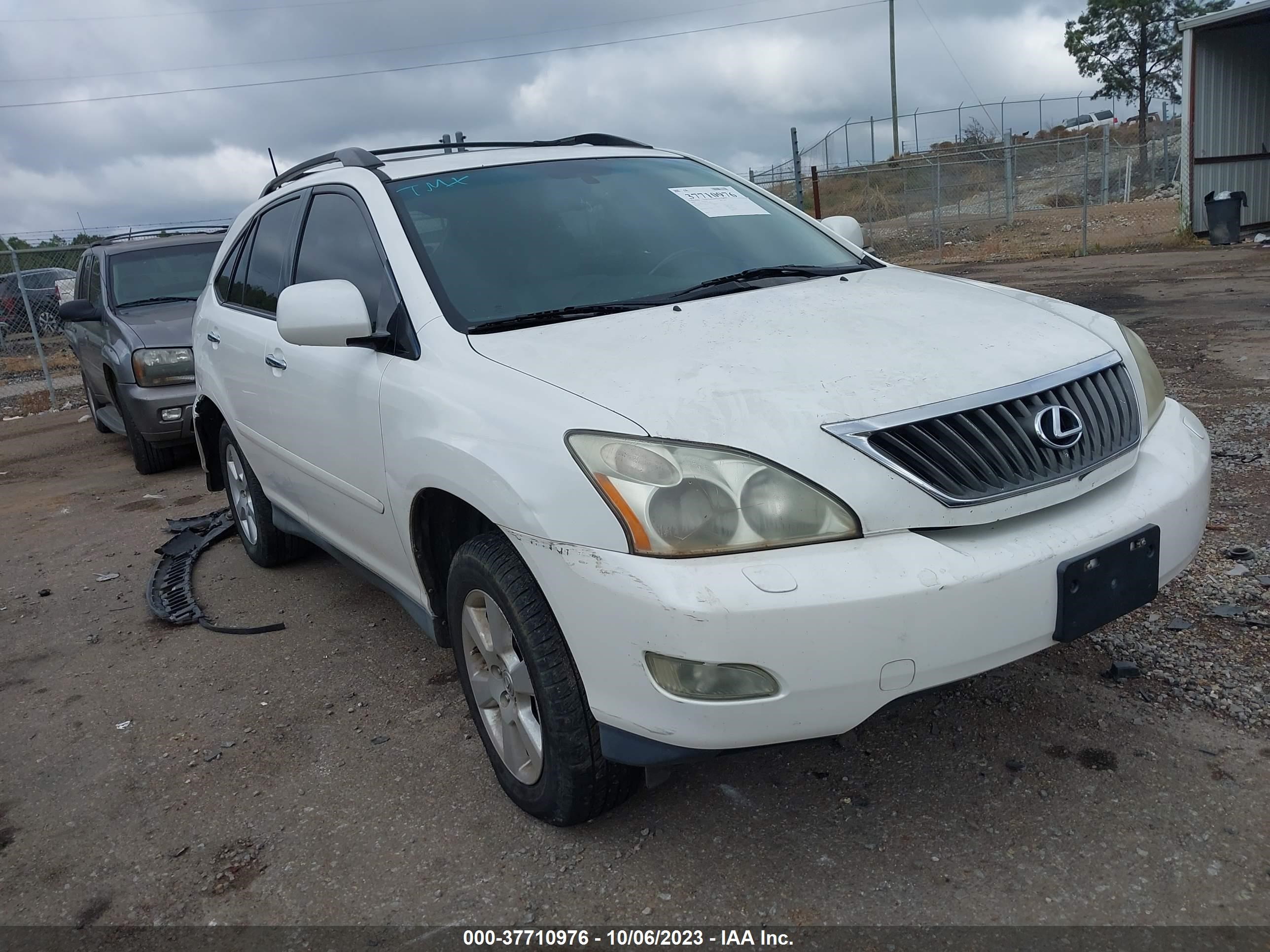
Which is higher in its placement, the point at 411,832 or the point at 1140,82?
the point at 1140,82

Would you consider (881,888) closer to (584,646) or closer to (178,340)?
(584,646)

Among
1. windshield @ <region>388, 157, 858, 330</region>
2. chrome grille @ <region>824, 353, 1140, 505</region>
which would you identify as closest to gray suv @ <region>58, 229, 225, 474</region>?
windshield @ <region>388, 157, 858, 330</region>

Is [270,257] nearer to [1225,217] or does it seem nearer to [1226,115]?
[1225,217]

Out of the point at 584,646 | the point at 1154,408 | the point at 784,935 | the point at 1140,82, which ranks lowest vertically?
the point at 784,935

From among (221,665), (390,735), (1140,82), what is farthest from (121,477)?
(1140,82)

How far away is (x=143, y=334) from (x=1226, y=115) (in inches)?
698

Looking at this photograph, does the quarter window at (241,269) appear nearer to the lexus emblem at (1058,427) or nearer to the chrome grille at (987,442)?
the chrome grille at (987,442)

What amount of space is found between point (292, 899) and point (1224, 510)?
387cm

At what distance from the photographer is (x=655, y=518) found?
2074 millimetres

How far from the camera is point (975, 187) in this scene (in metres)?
30.2

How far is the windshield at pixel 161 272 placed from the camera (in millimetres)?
8500

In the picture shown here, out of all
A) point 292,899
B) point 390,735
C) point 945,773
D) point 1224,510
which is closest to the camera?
point 292,899

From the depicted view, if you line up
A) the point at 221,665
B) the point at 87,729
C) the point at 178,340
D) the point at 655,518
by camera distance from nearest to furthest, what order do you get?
the point at 655,518
the point at 87,729
the point at 221,665
the point at 178,340

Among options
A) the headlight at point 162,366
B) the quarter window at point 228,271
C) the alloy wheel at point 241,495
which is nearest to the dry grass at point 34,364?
the headlight at point 162,366
